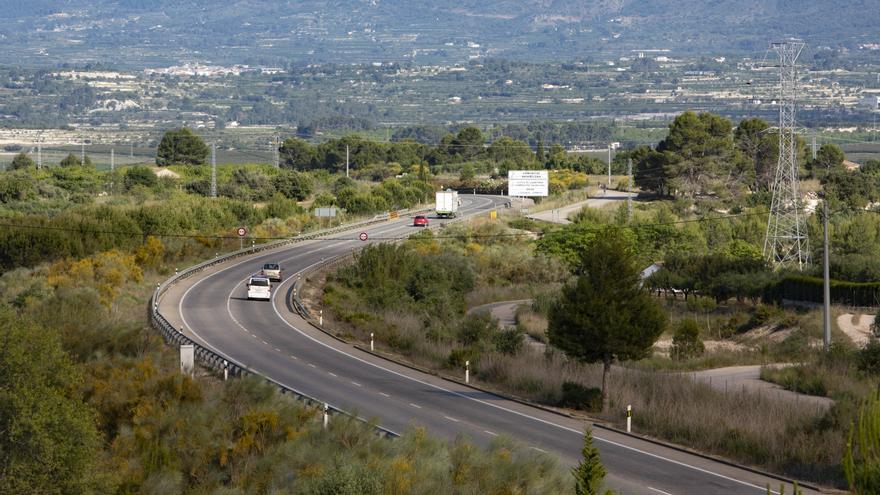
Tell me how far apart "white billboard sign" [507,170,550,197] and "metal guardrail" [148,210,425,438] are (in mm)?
22152

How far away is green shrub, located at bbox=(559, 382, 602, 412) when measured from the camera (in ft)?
104

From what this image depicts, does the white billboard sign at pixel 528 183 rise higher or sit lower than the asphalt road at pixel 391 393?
higher

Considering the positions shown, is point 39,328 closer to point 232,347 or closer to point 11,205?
point 232,347

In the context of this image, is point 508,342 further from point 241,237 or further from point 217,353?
point 241,237

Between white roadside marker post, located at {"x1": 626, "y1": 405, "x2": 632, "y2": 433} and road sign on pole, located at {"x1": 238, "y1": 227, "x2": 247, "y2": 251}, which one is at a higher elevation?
road sign on pole, located at {"x1": 238, "y1": 227, "x2": 247, "y2": 251}

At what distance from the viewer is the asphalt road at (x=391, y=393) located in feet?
82.0

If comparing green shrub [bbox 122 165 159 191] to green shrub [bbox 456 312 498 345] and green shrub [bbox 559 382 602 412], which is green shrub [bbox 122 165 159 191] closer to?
green shrub [bbox 456 312 498 345]

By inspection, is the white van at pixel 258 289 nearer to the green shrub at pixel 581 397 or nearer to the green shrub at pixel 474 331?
the green shrub at pixel 474 331

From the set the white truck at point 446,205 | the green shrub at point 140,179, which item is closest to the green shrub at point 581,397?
the white truck at point 446,205

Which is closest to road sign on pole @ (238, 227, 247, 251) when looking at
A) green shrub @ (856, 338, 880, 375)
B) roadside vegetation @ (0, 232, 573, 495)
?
roadside vegetation @ (0, 232, 573, 495)

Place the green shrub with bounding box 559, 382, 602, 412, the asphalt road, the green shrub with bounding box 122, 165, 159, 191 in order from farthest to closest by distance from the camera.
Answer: the green shrub with bounding box 122, 165, 159, 191
the green shrub with bounding box 559, 382, 602, 412
the asphalt road

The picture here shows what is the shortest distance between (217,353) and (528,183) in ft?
222

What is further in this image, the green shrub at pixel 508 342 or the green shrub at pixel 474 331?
the green shrub at pixel 474 331

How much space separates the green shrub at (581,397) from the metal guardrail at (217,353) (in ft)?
20.2
